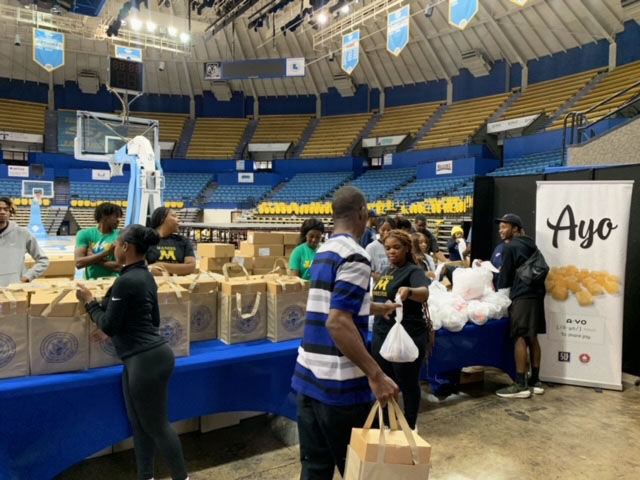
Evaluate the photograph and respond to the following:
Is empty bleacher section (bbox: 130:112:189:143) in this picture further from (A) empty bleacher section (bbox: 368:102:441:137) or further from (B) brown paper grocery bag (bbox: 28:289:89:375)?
(B) brown paper grocery bag (bbox: 28:289:89:375)

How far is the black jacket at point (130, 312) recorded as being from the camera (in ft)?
6.73

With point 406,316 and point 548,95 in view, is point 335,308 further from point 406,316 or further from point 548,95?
point 548,95

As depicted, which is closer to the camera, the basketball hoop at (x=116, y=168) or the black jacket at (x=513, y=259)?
the black jacket at (x=513, y=259)

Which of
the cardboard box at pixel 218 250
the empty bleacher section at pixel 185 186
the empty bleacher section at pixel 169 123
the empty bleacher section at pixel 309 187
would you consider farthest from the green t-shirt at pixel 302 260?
the empty bleacher section at pixel 169 123

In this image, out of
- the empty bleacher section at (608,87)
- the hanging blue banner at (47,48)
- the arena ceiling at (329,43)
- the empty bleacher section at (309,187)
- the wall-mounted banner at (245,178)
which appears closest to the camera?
the empty bleacher section at (608,87)

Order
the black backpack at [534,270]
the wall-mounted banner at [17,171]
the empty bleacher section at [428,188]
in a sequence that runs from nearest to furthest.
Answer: the black backpack at [534,270], the empty bleacher section at [428,188], the wall-mounted banner at [17,171]

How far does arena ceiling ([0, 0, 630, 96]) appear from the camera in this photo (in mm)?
Answer: 18875

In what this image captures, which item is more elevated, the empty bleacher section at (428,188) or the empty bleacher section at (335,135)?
the empty bleacher section at (335,135)

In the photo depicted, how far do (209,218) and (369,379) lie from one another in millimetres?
23281

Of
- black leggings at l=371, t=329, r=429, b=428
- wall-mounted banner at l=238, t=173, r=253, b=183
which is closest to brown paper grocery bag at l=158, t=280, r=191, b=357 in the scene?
black leggings at l=371, t=329, r=429, b=428

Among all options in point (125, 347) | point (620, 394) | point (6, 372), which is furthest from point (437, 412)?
point (6, 372)

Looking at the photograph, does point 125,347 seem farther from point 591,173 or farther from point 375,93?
point 375,93

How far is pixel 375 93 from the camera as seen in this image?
2658cm

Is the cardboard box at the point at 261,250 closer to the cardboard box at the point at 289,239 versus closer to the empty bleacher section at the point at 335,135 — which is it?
the cardboard box at the point at 289,239
